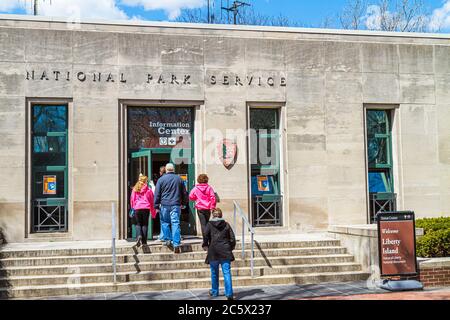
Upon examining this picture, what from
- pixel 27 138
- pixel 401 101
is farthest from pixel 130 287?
pixel 401 101

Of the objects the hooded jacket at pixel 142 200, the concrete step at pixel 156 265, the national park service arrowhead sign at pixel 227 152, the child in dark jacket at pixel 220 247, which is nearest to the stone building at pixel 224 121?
the national park service arrowhead sign at pixel 227 152

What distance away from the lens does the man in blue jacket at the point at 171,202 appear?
12312mm

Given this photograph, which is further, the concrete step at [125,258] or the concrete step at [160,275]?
the concrete step at [125,258]

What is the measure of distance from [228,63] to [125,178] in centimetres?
392

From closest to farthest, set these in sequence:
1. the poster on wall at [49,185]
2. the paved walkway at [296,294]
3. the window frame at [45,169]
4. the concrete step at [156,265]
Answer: the paved walkway at [296,294] < the concrete step at [156,265] < the window frame at [45,169] < the poster on wall at [49,185]

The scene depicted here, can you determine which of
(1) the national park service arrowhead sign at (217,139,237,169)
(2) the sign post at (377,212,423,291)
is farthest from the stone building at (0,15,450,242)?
(2) the sign post at (377,212,423,291)

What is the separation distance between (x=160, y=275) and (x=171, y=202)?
1.53m

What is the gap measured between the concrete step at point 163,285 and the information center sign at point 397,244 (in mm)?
1381

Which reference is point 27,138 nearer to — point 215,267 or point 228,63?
point 228,63

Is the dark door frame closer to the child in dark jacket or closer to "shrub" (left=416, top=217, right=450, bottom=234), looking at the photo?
the child in dark jacket

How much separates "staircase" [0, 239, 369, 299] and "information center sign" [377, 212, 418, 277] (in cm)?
139

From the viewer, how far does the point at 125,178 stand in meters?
14.6

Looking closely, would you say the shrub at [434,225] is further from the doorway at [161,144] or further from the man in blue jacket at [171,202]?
the doorway at [161,144]

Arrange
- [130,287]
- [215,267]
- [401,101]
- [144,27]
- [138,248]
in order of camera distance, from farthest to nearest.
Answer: [401,101]
[144,27]
[138,248]
[130,287]
[215,267]
